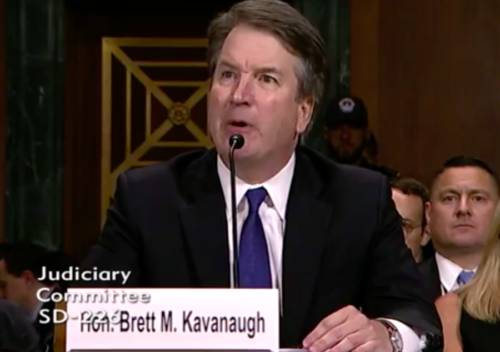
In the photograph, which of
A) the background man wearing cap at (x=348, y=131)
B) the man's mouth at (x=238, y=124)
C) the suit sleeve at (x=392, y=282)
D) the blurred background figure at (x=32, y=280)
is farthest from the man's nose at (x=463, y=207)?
the man's mouth at (x=238, y=124)

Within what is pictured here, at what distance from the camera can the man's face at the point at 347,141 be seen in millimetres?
4781

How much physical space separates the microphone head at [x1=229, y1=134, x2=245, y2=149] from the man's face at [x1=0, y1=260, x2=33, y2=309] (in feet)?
1.58

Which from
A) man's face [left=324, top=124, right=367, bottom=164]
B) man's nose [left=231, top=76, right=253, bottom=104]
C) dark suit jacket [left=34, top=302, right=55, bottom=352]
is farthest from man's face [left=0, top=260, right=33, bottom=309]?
man's face [left=324, top=124, right=367, bottom=164]

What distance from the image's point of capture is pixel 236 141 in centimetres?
217

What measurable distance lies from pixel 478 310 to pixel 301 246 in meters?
0.89

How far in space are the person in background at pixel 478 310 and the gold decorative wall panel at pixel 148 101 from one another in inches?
110

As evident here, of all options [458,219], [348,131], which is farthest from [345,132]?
[458,219]

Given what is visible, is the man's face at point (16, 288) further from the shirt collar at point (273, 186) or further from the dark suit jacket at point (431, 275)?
the dark suit jacket at point (431, 275)

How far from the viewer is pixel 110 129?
5.72 metres

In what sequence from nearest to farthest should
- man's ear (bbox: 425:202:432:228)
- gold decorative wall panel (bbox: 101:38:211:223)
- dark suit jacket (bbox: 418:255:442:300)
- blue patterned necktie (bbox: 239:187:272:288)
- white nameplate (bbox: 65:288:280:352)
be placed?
white nameplate (bbox: 65:288:280:352), blue patterned necktie (bbox: 239:187:272:288), dark suit jacket (bbox: 418:255:442:300), man's ear (bbox: 425:202:432:228), gold decorative wall panel (bbox: 101:38:211:223)

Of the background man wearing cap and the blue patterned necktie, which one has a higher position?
the background man wearing cap

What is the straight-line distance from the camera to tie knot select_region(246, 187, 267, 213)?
231 centimetres

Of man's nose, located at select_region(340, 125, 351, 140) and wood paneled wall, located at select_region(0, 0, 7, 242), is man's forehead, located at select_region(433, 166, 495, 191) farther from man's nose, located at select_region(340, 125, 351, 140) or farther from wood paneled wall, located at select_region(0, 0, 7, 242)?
wood paneled wall, located at select_region(0, 0, 7, 242)
